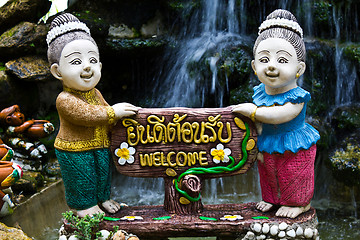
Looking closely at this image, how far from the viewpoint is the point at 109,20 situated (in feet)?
17.9

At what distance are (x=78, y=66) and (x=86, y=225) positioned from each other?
97 centimetres

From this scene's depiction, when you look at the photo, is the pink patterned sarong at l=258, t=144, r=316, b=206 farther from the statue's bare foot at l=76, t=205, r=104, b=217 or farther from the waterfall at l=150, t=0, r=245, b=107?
the waterfall at l=150, t=0, r=245, b=107

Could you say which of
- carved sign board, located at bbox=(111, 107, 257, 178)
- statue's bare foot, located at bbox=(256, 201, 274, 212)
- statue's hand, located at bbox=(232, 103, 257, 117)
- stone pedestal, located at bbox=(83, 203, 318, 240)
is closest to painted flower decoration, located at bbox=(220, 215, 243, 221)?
stone pedestal, located at bbox=(83, 203, 318, 240)

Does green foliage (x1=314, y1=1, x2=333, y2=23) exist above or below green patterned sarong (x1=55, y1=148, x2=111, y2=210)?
above

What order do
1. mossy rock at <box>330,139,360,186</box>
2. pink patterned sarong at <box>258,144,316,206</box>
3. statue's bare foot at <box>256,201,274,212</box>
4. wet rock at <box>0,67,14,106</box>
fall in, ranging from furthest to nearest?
wet rock at <box>0,67,14,106</box>, mossy rock at <box>330,139,360,186</box>, statue's bare foot at <box>256,201,274,212</box>, pink patterned sarong at <box>258,144,316,206</box>

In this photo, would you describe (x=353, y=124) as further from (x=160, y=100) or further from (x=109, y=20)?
(x=109, y=20)

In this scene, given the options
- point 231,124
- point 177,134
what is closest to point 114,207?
point 177,134

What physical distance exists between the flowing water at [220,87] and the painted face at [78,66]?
2485 mm

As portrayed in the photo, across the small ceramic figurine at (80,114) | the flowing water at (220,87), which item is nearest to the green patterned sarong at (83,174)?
the small ceramic figurine at (80,114)

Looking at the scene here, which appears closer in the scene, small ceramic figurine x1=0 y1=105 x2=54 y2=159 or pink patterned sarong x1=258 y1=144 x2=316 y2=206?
pink patterned sarong x1=258 y1=144 x2=316 y2=206

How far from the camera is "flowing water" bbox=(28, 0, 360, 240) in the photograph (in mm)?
4543

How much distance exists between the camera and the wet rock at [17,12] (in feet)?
15.8

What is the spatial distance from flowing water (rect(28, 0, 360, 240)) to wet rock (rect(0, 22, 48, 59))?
164 centimetres

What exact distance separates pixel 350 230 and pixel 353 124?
1253 mm
